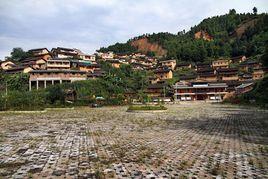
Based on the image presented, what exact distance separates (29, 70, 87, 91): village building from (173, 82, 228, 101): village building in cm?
2935

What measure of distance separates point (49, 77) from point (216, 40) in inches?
3808

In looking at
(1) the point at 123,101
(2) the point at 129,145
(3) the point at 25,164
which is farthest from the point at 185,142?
(1) the point at 123,101

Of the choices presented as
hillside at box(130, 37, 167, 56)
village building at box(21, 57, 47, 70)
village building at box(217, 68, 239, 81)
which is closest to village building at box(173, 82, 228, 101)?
village building at box(217, 68, 239, 81)

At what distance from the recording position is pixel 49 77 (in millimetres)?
74812

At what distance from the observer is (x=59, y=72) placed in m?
75.4

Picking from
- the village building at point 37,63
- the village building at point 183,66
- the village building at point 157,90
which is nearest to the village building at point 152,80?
the village building at point 157,90

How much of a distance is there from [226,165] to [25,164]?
23.4 feet

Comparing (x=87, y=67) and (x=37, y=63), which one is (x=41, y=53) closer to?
(x=37, y=63)

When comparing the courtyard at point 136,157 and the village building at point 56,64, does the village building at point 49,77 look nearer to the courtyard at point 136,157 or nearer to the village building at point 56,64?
the village building at point 56,64

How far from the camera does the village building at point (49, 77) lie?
73.7 m

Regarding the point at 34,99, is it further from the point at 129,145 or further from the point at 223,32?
the point at 223,32

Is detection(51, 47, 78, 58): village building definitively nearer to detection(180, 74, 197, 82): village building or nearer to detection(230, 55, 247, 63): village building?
detection(180, 74, 197, 82): village building

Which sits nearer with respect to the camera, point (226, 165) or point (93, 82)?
point (226, 165)

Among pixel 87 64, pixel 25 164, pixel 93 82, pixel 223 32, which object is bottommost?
pixel 25 164
